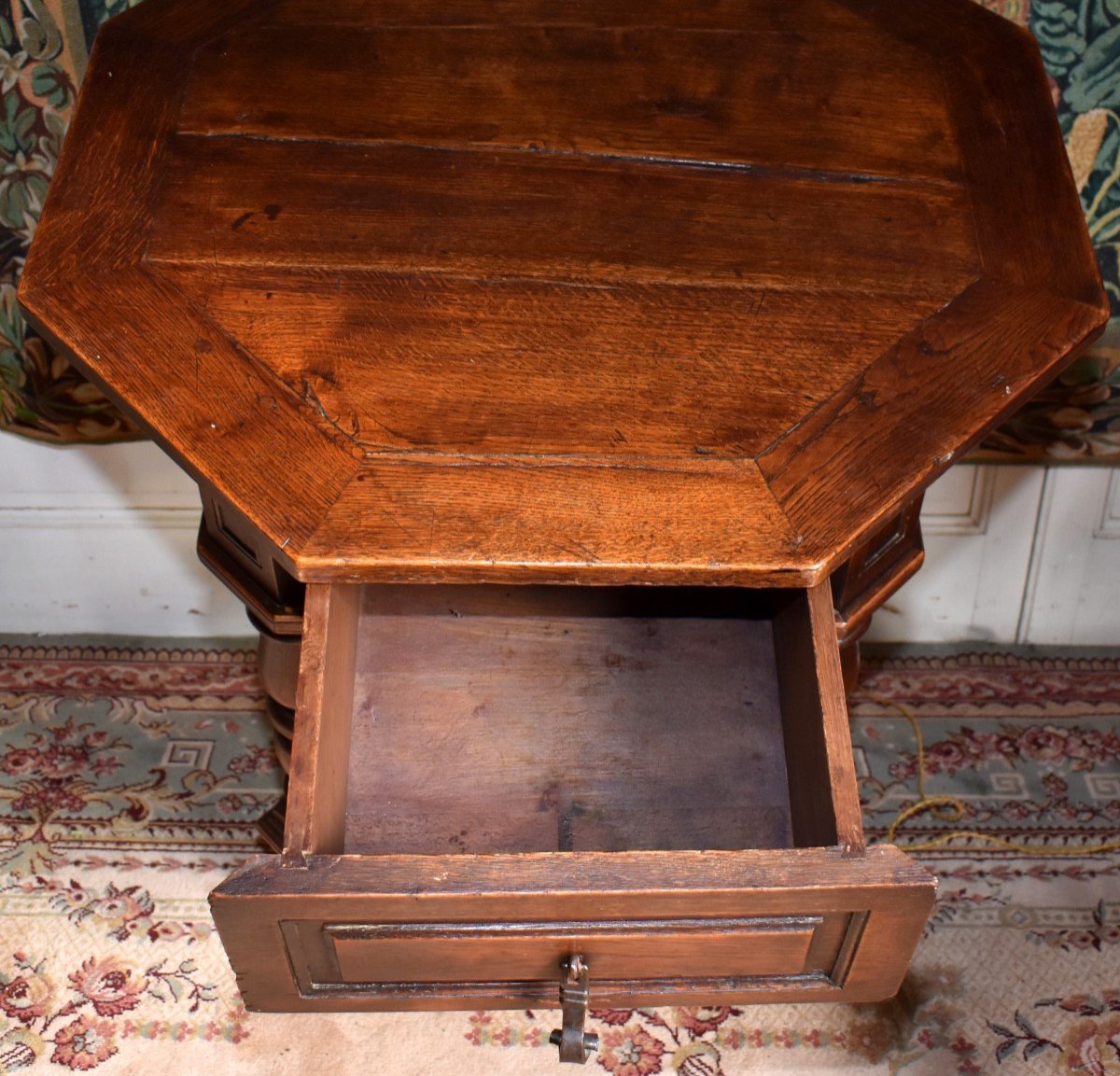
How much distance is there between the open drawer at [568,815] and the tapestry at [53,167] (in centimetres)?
54

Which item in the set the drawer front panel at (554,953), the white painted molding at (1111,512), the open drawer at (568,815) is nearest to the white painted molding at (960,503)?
the white painted molding at (1111,512)

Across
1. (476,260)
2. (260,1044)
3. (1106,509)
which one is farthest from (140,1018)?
(1106,509)

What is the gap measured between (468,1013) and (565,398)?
0.77 metres

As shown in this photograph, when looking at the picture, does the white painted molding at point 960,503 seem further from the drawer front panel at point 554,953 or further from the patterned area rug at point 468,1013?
the drawer front panel at point 554,953

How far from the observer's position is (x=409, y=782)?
3.80 ft

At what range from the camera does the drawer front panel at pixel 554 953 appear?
2.86 ft

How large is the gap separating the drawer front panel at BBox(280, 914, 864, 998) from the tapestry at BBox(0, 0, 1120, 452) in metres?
0.85

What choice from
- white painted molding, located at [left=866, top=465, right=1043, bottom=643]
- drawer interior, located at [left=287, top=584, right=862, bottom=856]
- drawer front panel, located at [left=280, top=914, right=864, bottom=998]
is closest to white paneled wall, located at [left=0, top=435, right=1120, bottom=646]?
white painted molding, located at [left=866, top=465, right=1043, bottom=643]

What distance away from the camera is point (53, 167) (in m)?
1.45

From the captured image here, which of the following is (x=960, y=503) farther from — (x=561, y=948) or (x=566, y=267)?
(x=561, y=948)

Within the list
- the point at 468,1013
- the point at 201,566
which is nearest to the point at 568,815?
the point at 468,1013

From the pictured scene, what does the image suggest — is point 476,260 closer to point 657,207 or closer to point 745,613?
point 657,207

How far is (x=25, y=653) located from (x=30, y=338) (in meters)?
0.44

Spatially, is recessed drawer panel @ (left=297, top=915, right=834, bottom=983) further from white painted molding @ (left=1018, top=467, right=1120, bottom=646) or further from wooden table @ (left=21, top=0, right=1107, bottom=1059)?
white painted molding @ (left=1018, top=467, right=1120, bottom=646)
